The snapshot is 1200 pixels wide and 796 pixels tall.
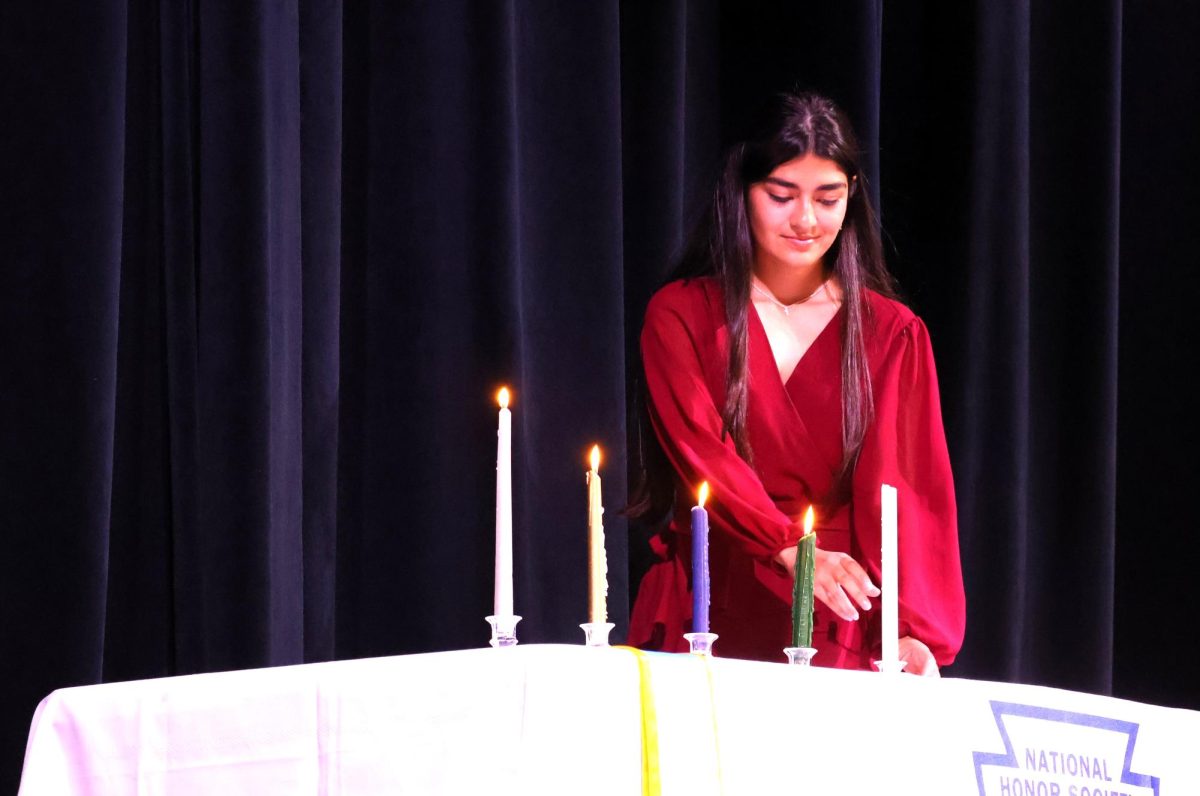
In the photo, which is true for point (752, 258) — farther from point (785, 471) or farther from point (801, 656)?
point (801, 656)

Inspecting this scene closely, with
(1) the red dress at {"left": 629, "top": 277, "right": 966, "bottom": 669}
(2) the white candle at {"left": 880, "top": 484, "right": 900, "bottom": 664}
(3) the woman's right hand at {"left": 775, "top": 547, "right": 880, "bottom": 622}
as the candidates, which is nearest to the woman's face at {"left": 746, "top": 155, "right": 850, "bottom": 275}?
(1) the red dress at {"left": 629, "top": 277, "right": 966, "bottom": 669}

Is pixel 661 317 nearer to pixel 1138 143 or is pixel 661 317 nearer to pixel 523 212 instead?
pixel 523 212

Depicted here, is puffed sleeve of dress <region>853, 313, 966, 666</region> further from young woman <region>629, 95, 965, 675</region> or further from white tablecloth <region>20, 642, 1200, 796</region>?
white tablecloth <region>20, 642, 1200, 796</region>

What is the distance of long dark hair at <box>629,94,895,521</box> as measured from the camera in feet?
7.49

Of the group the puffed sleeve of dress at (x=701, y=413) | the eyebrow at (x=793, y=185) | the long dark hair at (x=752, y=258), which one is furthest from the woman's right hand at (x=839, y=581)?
the eyebrow at (x=793, y=185)

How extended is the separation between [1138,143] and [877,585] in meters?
1.29

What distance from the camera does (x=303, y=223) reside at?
2096 mm

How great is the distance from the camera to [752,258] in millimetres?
2336

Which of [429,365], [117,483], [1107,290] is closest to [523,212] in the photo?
[429,365]

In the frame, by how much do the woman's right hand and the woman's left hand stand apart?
8 cm

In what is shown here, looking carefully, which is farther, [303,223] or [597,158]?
[597,158]

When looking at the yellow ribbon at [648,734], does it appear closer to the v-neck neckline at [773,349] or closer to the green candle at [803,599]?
the green candle at [803,599]

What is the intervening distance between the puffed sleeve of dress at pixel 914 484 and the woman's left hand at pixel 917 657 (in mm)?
41

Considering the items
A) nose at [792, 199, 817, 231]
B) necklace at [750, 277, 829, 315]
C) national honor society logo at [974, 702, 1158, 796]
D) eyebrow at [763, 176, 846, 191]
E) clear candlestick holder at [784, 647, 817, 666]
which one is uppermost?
eyebrow at [763, 176, 846, 191]
